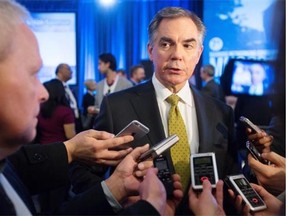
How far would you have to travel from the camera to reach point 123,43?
493 centimetres

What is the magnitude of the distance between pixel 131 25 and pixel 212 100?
343 centimetres

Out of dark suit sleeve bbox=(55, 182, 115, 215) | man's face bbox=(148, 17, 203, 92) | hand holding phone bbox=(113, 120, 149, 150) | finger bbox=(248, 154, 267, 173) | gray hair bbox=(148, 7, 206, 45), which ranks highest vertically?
gray hair bbox=(148, 7, 206, 45)

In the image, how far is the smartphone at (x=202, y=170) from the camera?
88 centimetres

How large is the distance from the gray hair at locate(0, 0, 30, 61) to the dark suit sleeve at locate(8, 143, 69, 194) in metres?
0.41

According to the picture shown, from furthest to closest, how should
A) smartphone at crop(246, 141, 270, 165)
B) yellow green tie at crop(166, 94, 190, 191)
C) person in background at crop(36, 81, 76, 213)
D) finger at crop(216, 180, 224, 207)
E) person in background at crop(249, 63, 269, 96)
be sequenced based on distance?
1. person in background at crop(36, 81, 76, 213)
2. person in background at crop(249, 63, 269, 96)
3. yellow green tie at crop(166, 94, 190, 191)
4. smartphone at crop(246, 141, 270, 165)
5. finger at crop(216, 180, 224, 207)

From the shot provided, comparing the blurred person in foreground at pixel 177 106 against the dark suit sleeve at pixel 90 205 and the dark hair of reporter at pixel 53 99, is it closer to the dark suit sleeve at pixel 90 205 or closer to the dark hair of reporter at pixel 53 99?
the dark suit sleeve at pixel 90 205

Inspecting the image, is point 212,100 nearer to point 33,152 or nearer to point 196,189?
point 196,189

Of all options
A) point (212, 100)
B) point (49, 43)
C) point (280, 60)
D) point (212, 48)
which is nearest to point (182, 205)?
point (212, 100)

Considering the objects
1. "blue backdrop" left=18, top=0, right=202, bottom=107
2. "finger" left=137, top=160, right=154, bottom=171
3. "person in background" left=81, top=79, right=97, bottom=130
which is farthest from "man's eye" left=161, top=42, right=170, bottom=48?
"blue backdrop" left=18, top=0, right=202, bottom=107

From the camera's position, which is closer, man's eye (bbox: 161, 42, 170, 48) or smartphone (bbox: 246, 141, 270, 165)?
smartphone (bbox: 246, 141, 270, 165)

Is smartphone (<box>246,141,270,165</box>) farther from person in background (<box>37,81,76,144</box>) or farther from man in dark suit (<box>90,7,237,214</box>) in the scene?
person in background (<box>37,81,76,144</box>)

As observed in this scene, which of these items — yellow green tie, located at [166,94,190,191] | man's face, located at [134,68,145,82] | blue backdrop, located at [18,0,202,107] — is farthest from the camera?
blue backdrop, located at [18,0,202,107]

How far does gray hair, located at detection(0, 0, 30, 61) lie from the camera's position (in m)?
0.58

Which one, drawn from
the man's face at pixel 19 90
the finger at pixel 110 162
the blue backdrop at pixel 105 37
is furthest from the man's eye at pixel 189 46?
the blue backdrop at pixel 105 37
